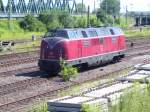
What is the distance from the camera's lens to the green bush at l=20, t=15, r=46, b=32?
7131cm

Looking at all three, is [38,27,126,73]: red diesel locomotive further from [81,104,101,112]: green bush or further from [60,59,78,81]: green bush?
[81,104,101,112]: green bush

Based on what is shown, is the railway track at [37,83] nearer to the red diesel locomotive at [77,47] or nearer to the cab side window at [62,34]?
the red diesel locomotive at [77,47]

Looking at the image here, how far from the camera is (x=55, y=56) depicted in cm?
2205

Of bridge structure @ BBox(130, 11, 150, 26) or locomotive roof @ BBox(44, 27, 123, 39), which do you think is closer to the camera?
locomotive roof @ BBox(44, 27, 123, 39)

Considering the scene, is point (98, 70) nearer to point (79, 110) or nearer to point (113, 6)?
point (79, 110)

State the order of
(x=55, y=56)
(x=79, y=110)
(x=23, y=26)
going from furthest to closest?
(x=23, y=26) < (x=55, y=56) < (x=79, y=110)

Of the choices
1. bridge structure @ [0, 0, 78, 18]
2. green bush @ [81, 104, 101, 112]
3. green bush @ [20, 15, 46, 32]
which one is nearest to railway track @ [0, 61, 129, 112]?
green bush @ [81, 104, 101, 112]

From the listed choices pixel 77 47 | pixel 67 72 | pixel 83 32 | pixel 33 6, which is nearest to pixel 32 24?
pixel 33 6

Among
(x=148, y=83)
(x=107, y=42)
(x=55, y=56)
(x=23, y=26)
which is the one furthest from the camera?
(x=23, y=26)

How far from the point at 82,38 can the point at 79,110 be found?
555 inches

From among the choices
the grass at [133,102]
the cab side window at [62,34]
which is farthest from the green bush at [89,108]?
the cab side window at [62,34]

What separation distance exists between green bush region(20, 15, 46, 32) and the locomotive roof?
44.4 m

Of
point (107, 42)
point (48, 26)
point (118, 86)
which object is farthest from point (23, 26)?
point (118, 86)

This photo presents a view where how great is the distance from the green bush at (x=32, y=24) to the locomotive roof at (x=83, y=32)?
4436cm
